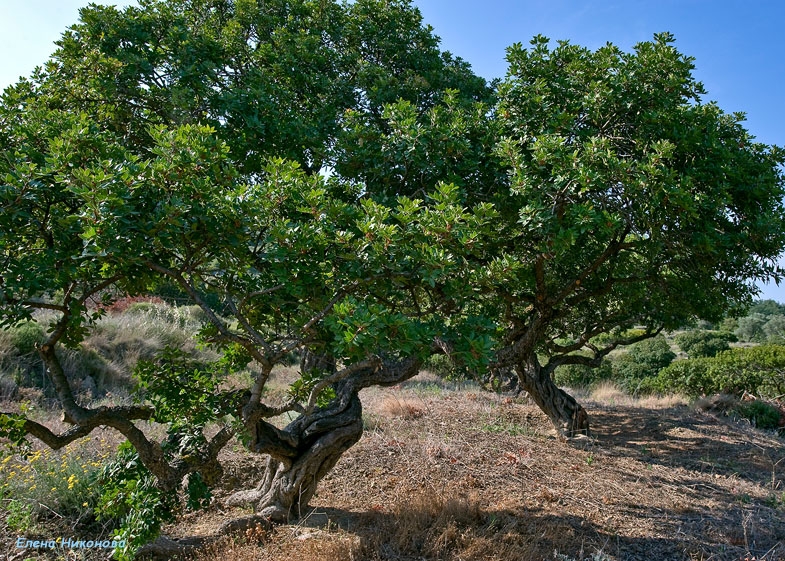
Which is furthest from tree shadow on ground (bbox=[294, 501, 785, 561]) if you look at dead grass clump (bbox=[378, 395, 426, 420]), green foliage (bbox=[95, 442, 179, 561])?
dead grass clump (bbox=[378, 395, 426, 420])

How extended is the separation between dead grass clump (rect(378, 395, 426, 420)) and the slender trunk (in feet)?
6.01

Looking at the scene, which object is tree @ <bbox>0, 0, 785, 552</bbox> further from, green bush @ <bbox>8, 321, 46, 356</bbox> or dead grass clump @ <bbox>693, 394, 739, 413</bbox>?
green bush @ <bbox>8, 321, 46, 356</bbox>

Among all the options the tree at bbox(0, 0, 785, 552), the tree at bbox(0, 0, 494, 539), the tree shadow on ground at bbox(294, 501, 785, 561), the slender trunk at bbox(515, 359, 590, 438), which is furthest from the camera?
the slender trunk at bbox(515, 359, 590, 438)

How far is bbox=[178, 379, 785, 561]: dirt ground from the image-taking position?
4.24 m

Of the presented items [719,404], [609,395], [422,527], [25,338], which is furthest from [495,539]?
[609,395]

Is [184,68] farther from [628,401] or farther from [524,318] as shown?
[628,401]

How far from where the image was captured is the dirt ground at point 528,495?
13.9ft

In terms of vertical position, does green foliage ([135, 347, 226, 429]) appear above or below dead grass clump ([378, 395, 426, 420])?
above

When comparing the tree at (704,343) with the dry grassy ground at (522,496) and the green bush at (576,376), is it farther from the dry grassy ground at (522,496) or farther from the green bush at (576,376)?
the dry grassy ground at (522,496)

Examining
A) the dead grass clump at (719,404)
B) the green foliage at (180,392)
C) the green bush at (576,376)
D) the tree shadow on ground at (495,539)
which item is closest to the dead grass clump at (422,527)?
the tree shadow on ground at (495,539)

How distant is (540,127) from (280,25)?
4143 mm

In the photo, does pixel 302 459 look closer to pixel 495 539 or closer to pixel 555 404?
pixel 495 539

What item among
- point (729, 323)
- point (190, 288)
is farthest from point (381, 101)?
point (729, 323)

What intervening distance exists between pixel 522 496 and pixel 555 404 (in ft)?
9.66
